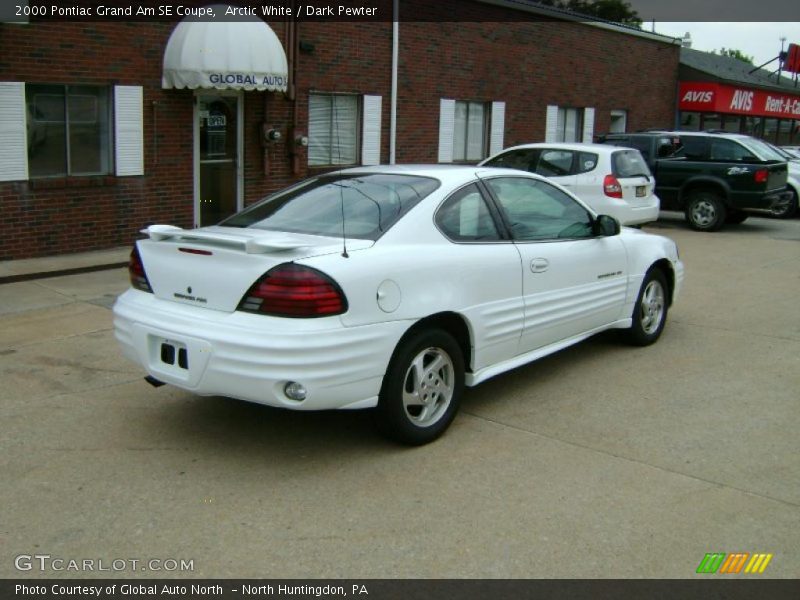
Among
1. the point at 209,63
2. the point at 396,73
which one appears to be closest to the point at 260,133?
the point at 209,63

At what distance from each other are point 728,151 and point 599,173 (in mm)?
4020

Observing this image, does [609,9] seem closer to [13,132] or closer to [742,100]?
[742,100]

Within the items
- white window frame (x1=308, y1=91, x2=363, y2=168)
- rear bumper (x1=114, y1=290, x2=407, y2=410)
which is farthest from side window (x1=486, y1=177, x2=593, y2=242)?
white window frame (x1=308, y1=91, x2=363, y2=168)

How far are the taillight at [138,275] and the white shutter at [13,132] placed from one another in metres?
5.97

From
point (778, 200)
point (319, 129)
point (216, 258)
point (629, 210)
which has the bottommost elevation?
point (629, 210)

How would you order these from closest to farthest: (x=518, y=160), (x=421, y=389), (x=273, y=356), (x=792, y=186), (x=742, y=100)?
1. (x=273, y=356)
2. (x=421, y=389)
3. (x=518, y=160)
4. (x=792, y=186)
5. (x=742, y=100)

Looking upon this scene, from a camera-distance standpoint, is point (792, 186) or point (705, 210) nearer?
point (705, 210)

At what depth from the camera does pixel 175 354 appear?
4.61 m

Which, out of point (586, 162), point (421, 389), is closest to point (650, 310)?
point (421, 389)

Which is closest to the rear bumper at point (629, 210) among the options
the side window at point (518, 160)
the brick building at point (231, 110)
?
the side window at point (518, 160)

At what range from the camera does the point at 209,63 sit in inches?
445

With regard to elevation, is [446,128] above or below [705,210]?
above

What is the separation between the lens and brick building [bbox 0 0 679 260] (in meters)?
10.5

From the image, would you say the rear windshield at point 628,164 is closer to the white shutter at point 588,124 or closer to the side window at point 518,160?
the side window at point 518,160
